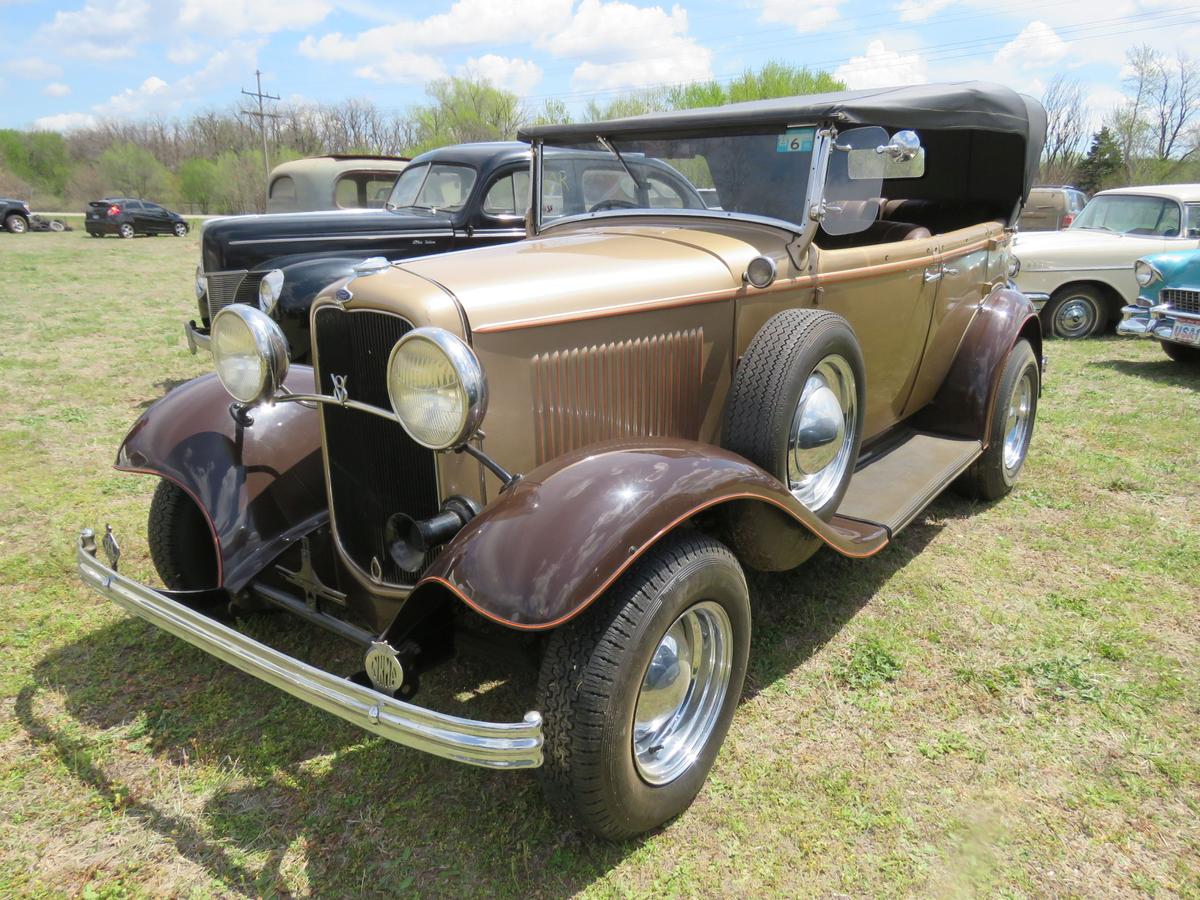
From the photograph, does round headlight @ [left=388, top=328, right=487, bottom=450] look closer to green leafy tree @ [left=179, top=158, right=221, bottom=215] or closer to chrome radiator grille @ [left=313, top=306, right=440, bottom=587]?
chrome radiator grille @ [left=313, top=306, right=440, bottom=587]

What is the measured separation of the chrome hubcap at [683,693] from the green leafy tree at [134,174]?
5827cm

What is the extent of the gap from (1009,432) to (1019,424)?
0.19 metres

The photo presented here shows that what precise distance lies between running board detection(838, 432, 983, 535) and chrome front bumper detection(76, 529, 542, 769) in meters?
1.85

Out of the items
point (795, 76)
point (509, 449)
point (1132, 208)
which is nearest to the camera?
point (509, 449)

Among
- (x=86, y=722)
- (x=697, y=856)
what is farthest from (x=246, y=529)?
(x=697, y=856)

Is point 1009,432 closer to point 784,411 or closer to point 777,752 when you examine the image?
point 784,411

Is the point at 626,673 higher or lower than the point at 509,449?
lower

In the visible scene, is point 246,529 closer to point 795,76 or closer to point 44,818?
point 44,818

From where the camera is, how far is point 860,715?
2.78m

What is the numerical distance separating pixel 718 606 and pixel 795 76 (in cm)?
4598

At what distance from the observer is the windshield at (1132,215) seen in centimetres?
902

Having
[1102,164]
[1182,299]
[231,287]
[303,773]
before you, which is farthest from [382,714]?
[1102,164]

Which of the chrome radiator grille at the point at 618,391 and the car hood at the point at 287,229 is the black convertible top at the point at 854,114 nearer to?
the chrome radiator grille at the point at 618,391

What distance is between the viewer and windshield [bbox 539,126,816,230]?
304cm
